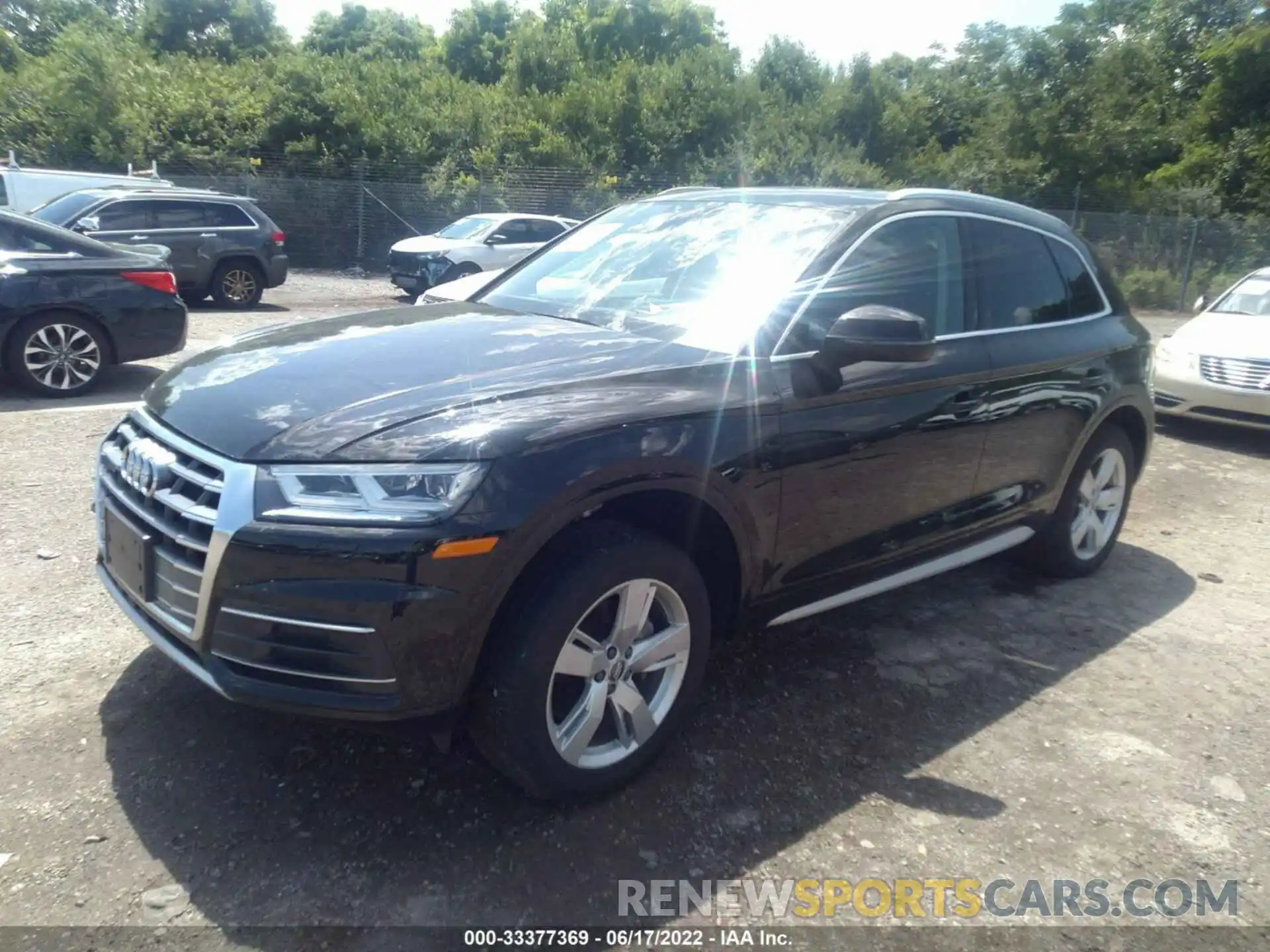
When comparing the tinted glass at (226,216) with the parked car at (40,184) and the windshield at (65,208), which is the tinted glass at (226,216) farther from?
the windshield at (65,208)

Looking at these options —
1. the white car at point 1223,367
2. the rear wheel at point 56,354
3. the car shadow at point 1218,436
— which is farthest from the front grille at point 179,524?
the car shadow at point 1218,436

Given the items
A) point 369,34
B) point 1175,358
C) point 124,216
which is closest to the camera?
point 1175,358

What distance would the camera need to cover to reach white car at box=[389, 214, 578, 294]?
1719 cm

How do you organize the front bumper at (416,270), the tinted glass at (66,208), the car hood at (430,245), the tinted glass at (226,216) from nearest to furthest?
the tinted glass at (66,208) < the tinted glass at (226,216) < the front bumper at (416,270) < the car hood at (430,245)

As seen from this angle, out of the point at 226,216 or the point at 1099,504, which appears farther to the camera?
the point at 226,216

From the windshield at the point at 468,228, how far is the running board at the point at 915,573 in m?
14.7

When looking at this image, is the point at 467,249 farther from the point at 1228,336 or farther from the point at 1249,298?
the point at 1228,336

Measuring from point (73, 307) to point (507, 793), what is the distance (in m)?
6.41

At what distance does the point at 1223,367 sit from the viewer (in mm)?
8734

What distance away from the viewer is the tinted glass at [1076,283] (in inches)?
192

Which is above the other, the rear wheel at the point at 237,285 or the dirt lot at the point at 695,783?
the rear wheel at the point at 237,285

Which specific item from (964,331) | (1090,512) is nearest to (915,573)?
(964,331)

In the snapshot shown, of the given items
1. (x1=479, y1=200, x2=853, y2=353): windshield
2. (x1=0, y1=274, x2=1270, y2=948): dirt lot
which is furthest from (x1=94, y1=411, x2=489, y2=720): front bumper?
(x1=479, y1=200, x2=853, y2=353): windshield

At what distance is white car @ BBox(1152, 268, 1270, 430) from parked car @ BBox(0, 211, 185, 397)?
8163 millimetres
